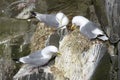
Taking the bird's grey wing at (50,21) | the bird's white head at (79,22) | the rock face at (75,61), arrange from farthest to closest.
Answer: the bird's grey wing at (50,21) → the bird's white head at (79,22) → the rock face at (75,61)

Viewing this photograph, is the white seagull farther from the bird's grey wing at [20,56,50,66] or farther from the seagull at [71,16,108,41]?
the bird's grey wing at [20,56,50,66]

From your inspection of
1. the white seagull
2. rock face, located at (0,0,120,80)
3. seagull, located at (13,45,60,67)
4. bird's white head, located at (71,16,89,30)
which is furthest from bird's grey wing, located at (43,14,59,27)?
seagull, located at (13,45,60,67)

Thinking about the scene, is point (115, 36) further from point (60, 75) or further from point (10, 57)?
point (10, 57)

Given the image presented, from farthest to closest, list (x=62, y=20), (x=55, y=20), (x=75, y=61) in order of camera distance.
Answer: (x=55, y=20), (x=62, y=20), (x=75, y=61)

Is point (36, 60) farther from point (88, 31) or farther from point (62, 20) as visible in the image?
point (62, 20)

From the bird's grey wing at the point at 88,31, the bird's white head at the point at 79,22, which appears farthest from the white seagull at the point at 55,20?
the bird's grey wing at the point at 88,31

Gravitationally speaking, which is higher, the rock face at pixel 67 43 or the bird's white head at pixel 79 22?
the bird's white head at pixel 79 22

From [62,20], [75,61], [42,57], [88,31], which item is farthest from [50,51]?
[62,20]

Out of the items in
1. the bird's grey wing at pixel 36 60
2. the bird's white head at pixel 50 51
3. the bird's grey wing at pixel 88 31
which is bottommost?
the bird's grey wing at pixel 36 60

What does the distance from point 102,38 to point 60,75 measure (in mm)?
876

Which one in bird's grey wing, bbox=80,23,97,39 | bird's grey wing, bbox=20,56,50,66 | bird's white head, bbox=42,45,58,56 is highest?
bird's grey wing, bbox=80,23,97,39

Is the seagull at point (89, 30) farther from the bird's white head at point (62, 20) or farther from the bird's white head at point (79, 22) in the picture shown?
the bird's white head at point (62, 20)

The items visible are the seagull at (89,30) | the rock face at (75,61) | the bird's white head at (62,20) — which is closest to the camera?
the rock face at (75,61)

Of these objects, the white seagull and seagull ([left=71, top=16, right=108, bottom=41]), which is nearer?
seagull ([left=71, top=16, right=108, bottom=41])
